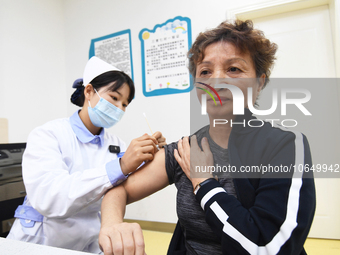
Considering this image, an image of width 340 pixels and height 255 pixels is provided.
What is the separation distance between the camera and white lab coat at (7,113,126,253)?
3.02 ft

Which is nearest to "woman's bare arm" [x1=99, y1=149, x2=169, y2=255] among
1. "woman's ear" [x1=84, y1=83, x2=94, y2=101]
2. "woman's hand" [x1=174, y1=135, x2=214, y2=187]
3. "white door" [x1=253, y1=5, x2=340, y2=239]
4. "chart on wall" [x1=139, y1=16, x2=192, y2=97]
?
"woman's hand" [x1=174, y1=135, x2=214, y2=187]

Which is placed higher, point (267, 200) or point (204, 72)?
point (204, 72)

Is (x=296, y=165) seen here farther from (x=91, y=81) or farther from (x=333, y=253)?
(x=333, y=253)

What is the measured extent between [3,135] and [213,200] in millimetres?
2356

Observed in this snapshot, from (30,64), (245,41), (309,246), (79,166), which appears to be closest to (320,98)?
(309,246)

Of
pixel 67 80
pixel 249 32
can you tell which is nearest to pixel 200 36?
pixel 249 32

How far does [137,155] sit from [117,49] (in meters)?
2.17

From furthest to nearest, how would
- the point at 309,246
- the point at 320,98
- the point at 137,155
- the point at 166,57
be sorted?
the point at 166,57, the point at 320,98, the point at 309,246, the point at 137,155

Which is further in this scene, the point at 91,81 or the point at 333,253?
the point at 333,253

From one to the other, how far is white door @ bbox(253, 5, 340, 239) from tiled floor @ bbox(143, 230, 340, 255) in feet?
0.25

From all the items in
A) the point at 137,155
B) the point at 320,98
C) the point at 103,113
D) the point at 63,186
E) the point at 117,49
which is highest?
the point at 117,49

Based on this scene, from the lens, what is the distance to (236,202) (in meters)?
0.65

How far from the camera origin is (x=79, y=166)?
1.16 meters

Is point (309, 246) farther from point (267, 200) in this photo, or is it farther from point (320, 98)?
point (267, 200)
